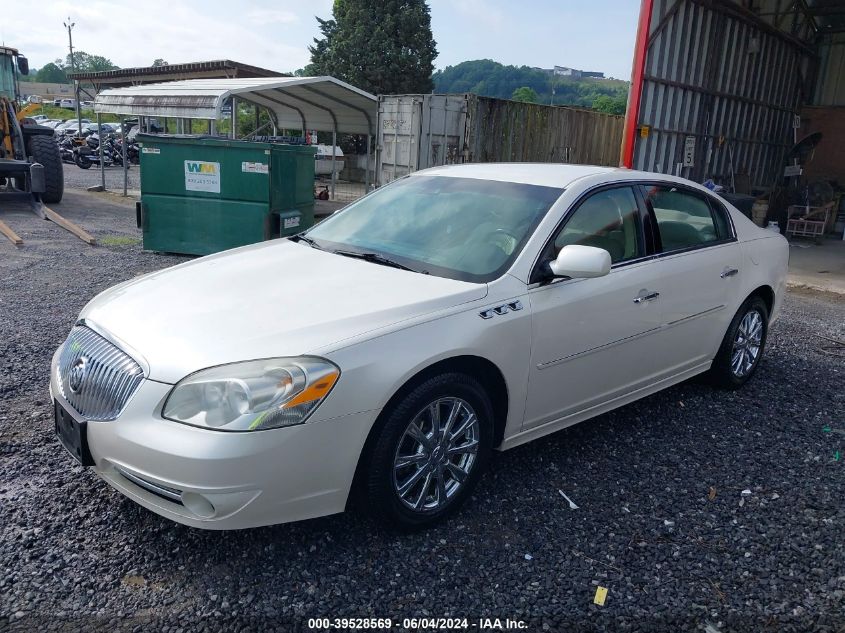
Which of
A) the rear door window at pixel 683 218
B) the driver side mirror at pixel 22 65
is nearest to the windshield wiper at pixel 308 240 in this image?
the rear door window at pixel 683 218

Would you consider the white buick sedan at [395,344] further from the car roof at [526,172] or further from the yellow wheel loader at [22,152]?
the yellow wheel loader at [22,152]

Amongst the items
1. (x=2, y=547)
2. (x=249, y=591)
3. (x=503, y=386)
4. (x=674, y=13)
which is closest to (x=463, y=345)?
(x=503, y=386)

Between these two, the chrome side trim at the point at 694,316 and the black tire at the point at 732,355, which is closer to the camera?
the chrome side trim at the point at 694,316

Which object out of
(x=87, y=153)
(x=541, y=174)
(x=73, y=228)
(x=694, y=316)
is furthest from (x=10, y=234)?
(x=87, y=153)

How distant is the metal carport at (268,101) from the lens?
33.2 feet

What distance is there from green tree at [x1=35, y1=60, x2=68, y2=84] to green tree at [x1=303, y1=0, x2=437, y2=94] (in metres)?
109

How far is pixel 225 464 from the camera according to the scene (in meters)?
2.34

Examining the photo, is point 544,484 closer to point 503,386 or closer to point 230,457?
point 503,386

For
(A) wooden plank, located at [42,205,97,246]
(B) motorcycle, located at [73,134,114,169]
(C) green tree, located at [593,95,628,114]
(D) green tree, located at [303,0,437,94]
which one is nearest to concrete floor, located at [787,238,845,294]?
(A) wooden plank, located at [42,205,97,246]

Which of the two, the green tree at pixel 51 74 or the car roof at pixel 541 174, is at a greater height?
the green tree at pixel 51 74

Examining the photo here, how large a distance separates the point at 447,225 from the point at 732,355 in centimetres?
239

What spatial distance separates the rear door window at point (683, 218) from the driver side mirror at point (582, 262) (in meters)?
1.04

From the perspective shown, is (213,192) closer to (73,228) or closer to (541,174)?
(73,228)

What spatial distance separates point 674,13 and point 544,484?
9837mm
